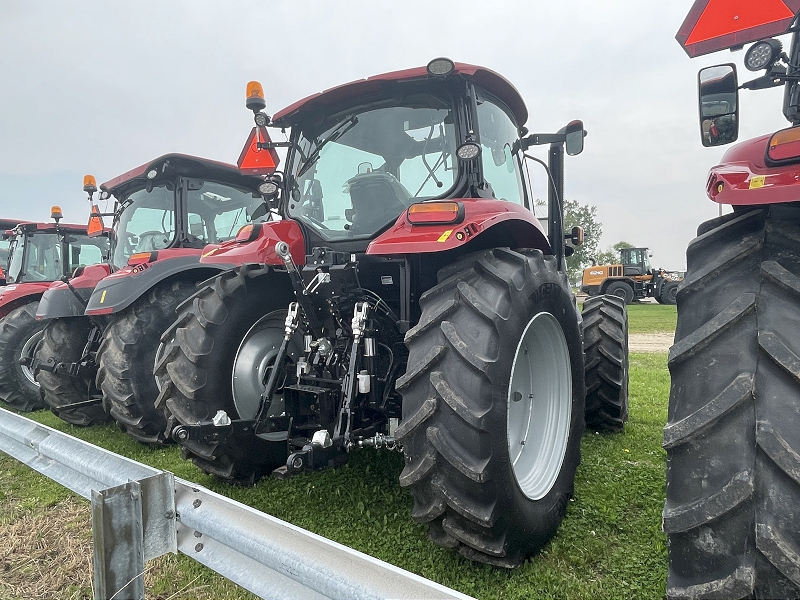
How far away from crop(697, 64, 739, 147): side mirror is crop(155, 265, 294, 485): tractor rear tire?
2.28 m

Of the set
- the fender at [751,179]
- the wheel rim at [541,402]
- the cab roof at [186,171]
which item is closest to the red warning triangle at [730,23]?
the fender at [751,179]

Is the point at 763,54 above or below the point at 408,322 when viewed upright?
above

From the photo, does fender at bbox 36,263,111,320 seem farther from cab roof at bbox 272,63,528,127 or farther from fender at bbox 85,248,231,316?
cab roof at bbox 272,63,528,127

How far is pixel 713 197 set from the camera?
153 cm

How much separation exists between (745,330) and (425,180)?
186 centimetres

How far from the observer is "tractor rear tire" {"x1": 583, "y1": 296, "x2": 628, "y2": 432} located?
4.03 meters

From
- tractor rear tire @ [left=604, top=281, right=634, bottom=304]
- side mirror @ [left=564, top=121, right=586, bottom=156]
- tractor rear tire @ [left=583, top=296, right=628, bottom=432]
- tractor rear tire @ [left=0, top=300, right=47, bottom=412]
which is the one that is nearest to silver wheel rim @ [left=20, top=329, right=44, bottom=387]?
tractor rear tire @ [left=0, top=300, right=47, bottom=412]

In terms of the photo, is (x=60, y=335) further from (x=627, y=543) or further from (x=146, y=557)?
(x=627, y=543)

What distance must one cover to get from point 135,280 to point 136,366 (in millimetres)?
707

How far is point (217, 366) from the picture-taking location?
9.95 feet

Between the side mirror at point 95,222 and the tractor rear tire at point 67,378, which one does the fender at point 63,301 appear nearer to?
the tractor rear tire at point 67,378

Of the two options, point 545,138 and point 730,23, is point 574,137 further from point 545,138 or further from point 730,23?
point 730,23

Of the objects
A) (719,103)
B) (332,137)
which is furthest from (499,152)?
(719,103)

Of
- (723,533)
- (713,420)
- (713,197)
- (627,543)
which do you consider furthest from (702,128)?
(627,543)
